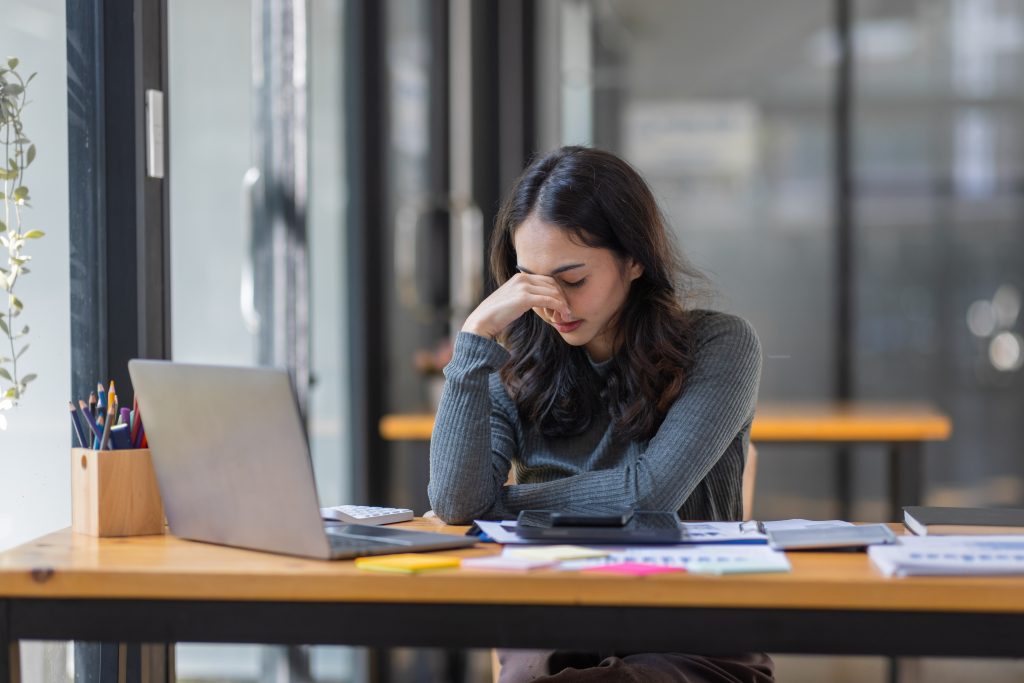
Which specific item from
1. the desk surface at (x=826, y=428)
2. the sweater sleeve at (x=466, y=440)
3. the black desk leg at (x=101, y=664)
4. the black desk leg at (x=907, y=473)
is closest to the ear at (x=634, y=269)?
the sweater sleeve at (x=466, y=440)

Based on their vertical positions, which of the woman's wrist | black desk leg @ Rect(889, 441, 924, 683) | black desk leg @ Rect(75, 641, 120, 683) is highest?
the woman's wrist

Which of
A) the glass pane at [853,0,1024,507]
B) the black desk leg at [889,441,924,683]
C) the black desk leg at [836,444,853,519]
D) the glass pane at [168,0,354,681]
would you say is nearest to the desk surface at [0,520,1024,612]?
the glass pane at [168,0,354,681]

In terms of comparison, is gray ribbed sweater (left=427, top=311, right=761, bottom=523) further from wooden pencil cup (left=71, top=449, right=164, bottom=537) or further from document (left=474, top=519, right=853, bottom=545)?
wooden pencil cup (left=71, top=449, right=164, bottom=537)

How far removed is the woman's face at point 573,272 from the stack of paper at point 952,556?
0.68 metres

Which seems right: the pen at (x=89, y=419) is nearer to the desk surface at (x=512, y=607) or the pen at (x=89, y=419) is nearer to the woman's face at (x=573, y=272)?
the desk surface at (x=512, y=607)

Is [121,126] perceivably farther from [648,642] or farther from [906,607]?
[906,607]

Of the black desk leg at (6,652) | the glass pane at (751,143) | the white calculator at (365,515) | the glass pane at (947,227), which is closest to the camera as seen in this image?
the black desk leg at (6,652)

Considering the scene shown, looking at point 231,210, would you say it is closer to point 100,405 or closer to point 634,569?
point 100,405

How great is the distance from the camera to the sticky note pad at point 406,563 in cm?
133

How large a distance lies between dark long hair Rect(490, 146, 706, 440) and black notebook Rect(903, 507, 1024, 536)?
1.41ft

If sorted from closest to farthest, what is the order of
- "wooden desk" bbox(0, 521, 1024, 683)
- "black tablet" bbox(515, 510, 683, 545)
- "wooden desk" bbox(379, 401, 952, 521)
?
"wooden desk" bbox(0, 521, 1024, 683), "black tablet" bbox(515, 510, 683, 545), "wooden desk" bbox(379, 401, 952, 521)

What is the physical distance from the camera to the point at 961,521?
63.7 inches

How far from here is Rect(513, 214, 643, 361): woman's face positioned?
1.95 meters

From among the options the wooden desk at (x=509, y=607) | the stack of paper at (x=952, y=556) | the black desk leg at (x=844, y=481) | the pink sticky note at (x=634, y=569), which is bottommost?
the black desk leg at (x=844, y=481)
